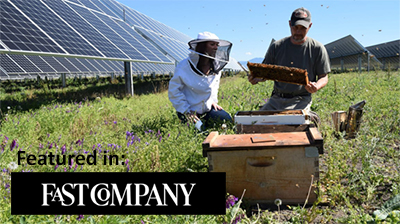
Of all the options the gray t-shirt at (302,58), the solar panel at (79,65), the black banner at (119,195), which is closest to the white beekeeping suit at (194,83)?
the gray t-shirt at (302,58)

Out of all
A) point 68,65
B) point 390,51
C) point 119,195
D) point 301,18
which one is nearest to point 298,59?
point 301,18

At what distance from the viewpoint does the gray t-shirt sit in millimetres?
4320

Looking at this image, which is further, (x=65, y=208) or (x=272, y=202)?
(x=272, y=202)

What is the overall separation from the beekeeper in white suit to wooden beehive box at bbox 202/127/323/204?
173 centimetres

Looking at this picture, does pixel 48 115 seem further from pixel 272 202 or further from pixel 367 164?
pixel 367 164

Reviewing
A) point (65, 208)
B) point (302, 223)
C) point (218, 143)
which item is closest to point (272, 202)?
point (302, 223)

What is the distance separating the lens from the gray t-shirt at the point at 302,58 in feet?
14.2

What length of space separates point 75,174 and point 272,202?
1.63m

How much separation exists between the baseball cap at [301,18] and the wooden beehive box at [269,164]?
1.92m

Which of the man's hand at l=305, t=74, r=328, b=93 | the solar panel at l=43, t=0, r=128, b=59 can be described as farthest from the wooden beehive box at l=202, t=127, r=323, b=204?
the solar panel at l=43, t=0, r=128, b=59

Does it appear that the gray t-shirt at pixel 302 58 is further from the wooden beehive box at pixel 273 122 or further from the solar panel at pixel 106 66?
the solar panel at pixel 106 66

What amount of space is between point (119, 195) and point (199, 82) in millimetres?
2485

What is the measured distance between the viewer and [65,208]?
7.39 feet

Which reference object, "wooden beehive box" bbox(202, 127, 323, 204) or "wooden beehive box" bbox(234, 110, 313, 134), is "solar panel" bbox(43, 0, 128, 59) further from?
"wooden beehive box" bbox(202, 127, 323, 204)
